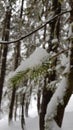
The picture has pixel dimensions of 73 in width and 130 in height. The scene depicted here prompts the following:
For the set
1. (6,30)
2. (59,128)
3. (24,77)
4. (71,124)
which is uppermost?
(24,77)

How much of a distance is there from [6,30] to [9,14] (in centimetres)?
103

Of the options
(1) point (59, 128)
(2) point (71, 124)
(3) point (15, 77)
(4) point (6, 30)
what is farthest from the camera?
(4) point (6, 30)

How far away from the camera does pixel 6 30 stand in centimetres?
2278

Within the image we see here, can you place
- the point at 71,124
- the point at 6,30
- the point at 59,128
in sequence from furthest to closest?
the point at 6,30 → the point at 71,124 → the point at 59,128

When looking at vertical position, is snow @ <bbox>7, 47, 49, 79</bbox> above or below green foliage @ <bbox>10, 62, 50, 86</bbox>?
above

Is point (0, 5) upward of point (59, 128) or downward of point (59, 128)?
downward

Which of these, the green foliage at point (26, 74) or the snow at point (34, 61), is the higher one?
the snow at point (34, 61)

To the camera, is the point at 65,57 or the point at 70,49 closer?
the point at 70,49

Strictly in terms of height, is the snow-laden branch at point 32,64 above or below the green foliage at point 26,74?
above

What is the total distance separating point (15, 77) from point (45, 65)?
0.22m

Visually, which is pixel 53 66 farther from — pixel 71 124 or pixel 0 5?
pixel 0 5

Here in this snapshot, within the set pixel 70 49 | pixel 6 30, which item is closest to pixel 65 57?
pixel 70 49

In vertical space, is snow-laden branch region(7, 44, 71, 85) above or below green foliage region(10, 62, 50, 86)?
above

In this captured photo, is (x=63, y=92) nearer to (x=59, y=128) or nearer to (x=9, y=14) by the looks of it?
(x=59, y=128)
